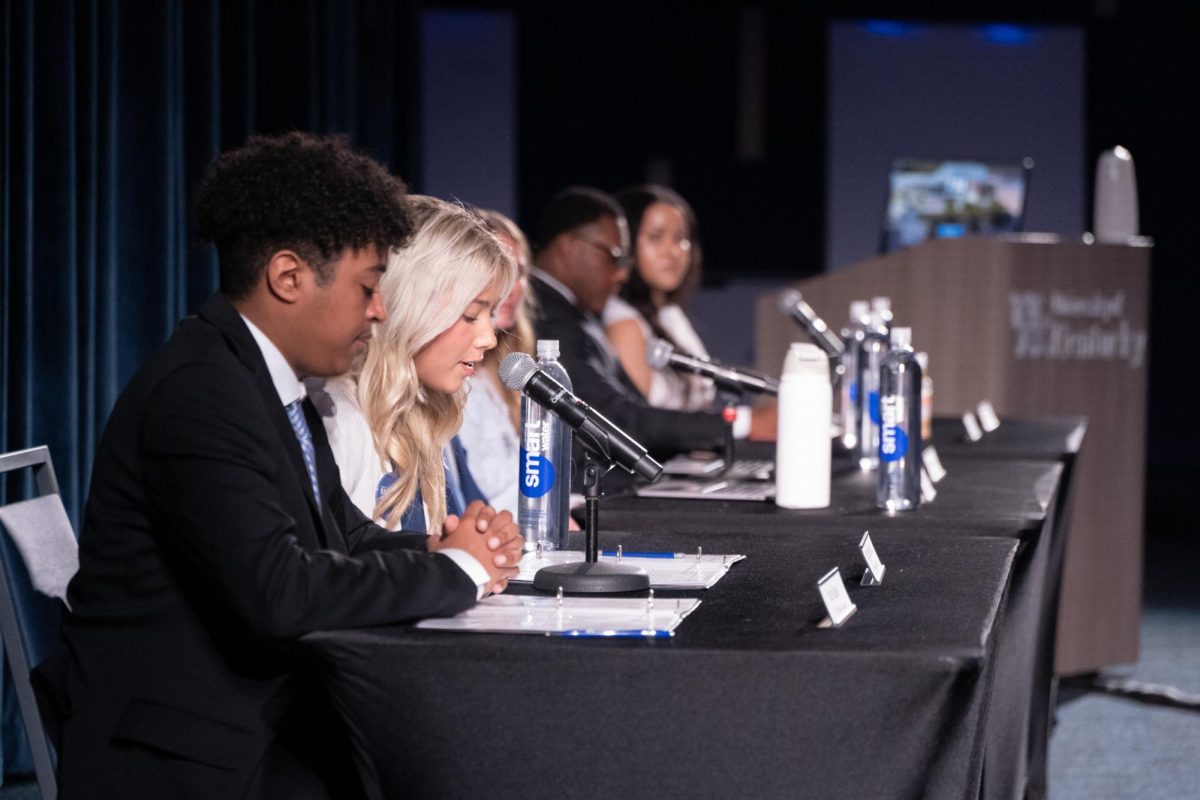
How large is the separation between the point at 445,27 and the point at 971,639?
22.9 feet

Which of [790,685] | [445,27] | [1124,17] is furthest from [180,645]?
[1124,17]

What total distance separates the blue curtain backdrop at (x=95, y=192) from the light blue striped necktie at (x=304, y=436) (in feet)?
4.46

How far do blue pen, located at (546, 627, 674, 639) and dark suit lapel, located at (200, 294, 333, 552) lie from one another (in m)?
0.30

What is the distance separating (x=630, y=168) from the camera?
8.00 m

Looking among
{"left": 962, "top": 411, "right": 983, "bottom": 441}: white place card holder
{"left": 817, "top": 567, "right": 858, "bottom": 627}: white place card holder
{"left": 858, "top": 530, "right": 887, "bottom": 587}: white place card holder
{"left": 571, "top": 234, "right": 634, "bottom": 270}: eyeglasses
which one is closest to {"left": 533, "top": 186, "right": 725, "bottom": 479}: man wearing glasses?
{"left": 571, "top": 234, "right": 634, "bottom": 270}: eyeglasses

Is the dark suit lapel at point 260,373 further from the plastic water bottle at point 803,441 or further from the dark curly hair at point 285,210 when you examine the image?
the plastic water bottle at point 803,441

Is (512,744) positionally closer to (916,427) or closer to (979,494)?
(916,427)

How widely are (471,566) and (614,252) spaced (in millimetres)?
2102

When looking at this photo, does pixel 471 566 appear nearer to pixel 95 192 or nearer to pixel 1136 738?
pixel 95 192

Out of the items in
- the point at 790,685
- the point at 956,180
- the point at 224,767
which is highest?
the point at 956,180

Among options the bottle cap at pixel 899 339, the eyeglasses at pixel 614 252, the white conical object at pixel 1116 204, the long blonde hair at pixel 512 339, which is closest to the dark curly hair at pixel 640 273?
the eyeglasses at pixel 614 252

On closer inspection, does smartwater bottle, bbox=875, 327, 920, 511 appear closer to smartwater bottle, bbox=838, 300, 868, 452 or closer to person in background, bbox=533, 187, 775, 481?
person in background, bbox=533, 187, 775, 481

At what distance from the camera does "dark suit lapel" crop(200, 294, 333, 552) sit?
137 centimetres

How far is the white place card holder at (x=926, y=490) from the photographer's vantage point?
226 centimetres
